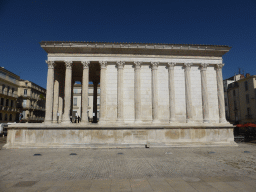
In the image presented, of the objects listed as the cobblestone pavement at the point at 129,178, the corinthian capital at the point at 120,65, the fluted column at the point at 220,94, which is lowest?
the cobblestone pavement at the point at 129,178

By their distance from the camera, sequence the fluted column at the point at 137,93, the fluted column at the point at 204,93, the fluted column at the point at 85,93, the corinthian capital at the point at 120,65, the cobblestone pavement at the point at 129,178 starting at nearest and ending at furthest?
the cobblestone pavement at the point at 129,178
the fluted column at the point at 85,93
the fluted column at the point at 137,93
the fluted column at the point at 204,93
the corinthian capital at the point at 120,65

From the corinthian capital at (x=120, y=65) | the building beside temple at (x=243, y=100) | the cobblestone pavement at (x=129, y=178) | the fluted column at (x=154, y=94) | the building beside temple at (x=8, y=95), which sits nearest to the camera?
the cobblestone pavement at (x=129, y=178)

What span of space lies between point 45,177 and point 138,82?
16238mm

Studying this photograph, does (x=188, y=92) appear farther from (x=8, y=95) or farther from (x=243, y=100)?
(x=8, y=95)

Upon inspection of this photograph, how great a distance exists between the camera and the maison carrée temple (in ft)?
68.3

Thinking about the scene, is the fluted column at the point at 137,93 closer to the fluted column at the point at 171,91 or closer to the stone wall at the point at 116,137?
the stone wall at the point at 116,137

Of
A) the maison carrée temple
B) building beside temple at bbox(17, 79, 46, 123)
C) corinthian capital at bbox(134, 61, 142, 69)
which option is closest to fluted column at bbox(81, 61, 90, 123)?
the maison carrée temple

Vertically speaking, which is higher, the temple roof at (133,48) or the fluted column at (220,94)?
the temple roof at (133,48)

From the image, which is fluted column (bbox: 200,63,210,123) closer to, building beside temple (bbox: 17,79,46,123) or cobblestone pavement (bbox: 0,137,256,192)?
cobblestone pavement (bbox: 0,137,256,192)

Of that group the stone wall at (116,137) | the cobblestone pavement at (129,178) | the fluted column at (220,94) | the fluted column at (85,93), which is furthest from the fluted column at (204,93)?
the fluted column at (85,93)

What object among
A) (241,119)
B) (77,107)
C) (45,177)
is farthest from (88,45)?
(241,119)

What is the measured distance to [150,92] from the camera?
75.6 feet

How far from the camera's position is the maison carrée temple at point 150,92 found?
2083 cm

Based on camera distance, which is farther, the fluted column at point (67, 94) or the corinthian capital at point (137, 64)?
the corinthian capital at point (137, 64)
